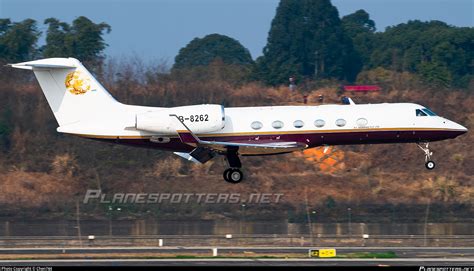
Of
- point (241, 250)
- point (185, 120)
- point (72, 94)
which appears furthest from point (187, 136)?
point (72, 94)

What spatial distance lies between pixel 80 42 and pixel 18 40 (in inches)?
175

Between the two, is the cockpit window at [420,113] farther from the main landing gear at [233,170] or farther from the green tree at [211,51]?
the green tree at [211,51]

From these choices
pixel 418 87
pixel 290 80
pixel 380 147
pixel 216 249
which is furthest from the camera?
pixel 290 80

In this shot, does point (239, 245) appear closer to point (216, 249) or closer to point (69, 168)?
point (216, 249)

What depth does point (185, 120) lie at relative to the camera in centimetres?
3616

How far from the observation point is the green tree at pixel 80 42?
67500 mm

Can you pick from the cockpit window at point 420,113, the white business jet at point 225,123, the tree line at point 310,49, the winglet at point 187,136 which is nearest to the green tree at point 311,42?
the tree line at point 310,49

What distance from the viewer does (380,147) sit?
5197 centimetres

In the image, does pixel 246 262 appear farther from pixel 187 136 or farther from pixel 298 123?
pixel 298 123

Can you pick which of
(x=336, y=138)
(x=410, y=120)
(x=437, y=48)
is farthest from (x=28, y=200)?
(x=437, y=48)

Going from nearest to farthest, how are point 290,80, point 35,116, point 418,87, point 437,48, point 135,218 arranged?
1. point 135,218
2. point 35,116
3. point 418,87
4. point 290,80
5. point 437,48

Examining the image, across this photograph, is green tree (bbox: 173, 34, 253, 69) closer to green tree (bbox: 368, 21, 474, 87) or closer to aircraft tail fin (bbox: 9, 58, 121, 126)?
green tree (bbox: 368, 21, 474, 87)

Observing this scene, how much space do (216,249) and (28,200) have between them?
11480 millimetres

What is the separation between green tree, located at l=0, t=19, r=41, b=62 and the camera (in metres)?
67.4
